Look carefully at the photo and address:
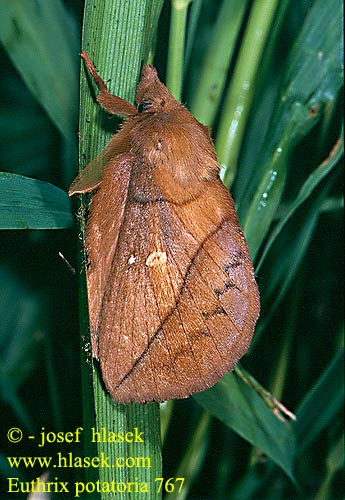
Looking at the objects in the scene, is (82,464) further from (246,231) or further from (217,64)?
(217,64)

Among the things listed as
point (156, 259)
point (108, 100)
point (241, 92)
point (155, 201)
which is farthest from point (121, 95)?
point (241, 92)

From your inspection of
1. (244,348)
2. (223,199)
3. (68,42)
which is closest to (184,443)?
(244,348)

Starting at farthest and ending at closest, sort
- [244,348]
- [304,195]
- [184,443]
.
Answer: [184,443] < [304,195] < [244,348]

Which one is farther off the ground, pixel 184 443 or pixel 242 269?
pixel 242 269

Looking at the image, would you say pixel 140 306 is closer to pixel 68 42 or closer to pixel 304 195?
pixel 304 195

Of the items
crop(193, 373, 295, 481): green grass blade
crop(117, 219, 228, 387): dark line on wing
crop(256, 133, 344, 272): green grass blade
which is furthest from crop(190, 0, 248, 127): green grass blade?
crop(193, 373, 295, 481): green grass blade

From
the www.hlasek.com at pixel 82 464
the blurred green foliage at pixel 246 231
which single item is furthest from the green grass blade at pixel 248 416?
the www.hlasek.com at pixel 82 464

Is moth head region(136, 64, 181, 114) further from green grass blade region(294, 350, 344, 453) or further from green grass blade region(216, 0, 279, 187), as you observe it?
green grass blade region(294, 350, 344, 453)
